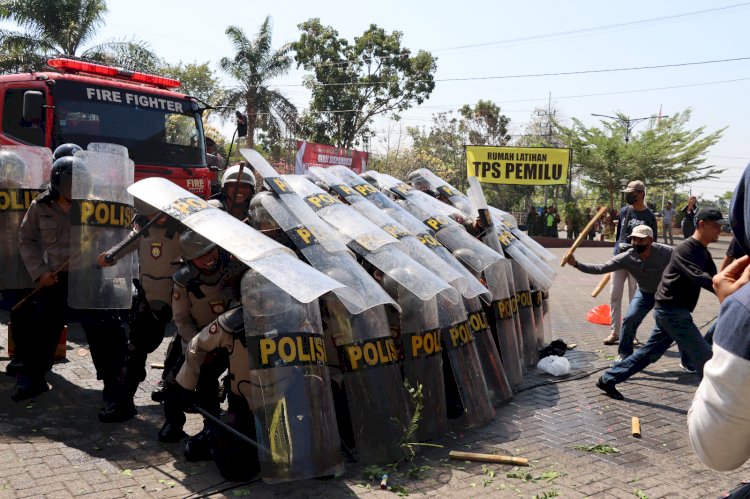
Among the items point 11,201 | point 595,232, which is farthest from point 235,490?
point 595,232

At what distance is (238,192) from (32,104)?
4.27 m

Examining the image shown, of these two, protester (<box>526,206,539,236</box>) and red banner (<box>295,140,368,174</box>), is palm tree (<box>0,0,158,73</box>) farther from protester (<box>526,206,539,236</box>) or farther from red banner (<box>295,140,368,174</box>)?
protester (<box>526,206,539,236</box>)

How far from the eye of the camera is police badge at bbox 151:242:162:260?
5.15m

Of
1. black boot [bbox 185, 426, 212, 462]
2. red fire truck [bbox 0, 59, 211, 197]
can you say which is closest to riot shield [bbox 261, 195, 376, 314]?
black boot [bbox 185, 426, 212, 462]

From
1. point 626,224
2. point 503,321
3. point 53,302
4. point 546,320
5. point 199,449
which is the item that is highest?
point 626,224

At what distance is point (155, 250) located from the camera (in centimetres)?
515

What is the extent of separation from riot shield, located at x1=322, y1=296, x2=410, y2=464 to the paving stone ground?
193 millimetres

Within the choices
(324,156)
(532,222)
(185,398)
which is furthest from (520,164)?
(185,398)

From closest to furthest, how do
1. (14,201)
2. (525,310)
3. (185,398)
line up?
1. (185,398)
2. (14,201)
3. (525,310)

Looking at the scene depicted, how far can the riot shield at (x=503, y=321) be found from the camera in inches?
253

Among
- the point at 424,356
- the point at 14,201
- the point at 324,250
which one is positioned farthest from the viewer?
the point at 14,201

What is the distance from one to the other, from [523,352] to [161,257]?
156 inches

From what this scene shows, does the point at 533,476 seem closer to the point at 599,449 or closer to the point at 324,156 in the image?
the point at 599,449

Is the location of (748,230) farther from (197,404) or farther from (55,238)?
(55,238)
